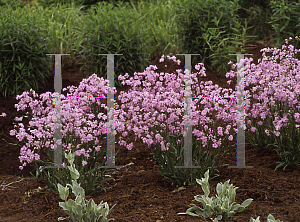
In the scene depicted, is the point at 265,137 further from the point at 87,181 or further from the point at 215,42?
the point at 215,42

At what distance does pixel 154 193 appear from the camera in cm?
330

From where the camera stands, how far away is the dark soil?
2.90 meters

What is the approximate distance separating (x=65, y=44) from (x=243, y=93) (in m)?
4.53

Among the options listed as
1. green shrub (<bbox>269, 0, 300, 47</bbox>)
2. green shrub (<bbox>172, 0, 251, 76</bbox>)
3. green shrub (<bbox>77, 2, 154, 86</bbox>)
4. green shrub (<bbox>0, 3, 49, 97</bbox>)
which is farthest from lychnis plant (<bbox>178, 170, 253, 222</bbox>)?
green shrub (<bbox>269, 0, 300, 47</bbox>)

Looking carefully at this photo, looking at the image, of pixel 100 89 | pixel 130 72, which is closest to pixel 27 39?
pixel 130 72

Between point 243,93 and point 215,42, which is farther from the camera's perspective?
point 215,42

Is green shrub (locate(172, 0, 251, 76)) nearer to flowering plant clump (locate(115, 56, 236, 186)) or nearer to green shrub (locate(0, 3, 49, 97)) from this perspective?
green shrub (locate(0, 3, 49, 97))

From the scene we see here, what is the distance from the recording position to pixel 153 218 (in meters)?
2.84

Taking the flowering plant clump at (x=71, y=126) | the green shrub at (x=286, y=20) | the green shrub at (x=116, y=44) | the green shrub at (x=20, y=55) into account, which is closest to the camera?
the flowering plant clump at (x=71, y=126)

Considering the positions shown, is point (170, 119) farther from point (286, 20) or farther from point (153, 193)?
point (286, 20)

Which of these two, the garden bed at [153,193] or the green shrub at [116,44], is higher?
the green shrub at [116,44]

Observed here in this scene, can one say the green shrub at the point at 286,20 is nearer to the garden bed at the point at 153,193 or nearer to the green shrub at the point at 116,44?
the green shrub at the point at 116,44

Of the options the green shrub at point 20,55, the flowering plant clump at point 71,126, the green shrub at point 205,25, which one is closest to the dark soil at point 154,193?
the flowering plant clump at point 71,126

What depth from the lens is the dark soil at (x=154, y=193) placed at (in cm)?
290
